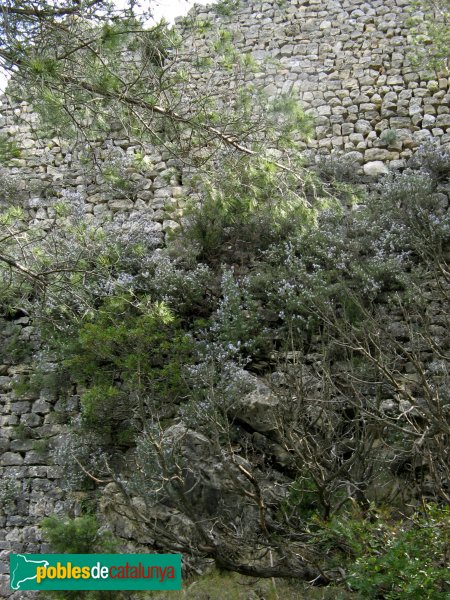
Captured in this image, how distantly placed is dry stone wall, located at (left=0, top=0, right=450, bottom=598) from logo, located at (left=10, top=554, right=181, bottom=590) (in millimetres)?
1970

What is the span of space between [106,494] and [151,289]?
197 centimetres

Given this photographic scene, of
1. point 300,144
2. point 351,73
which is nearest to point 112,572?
point 300,144

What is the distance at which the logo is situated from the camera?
465cm

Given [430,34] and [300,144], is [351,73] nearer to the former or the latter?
[430,34]

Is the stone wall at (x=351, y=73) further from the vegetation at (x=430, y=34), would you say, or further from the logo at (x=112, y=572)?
the logo at (x=112, y=572)

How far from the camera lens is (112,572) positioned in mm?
4715

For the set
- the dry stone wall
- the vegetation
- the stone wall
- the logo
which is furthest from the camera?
the vegetation

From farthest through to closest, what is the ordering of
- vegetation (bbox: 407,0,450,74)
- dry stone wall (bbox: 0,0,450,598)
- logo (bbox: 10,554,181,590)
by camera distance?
vegetation (bbox: 407,0,450,74) → dry stone wall (bbox: 0,0,450,598) → logo (bbox: 10,554,181,590)

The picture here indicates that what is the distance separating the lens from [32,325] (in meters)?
7.45

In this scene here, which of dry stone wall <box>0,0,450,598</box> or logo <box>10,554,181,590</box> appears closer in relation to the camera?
logo <box>10,554,181,590</box>

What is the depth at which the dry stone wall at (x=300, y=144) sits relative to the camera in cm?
708

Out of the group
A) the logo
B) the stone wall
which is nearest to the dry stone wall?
the stone wall

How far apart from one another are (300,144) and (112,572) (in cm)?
484

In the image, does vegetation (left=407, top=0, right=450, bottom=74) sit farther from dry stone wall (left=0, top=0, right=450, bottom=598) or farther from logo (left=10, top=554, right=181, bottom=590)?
logo (left=10, top=554, right=181, bottom=590)
